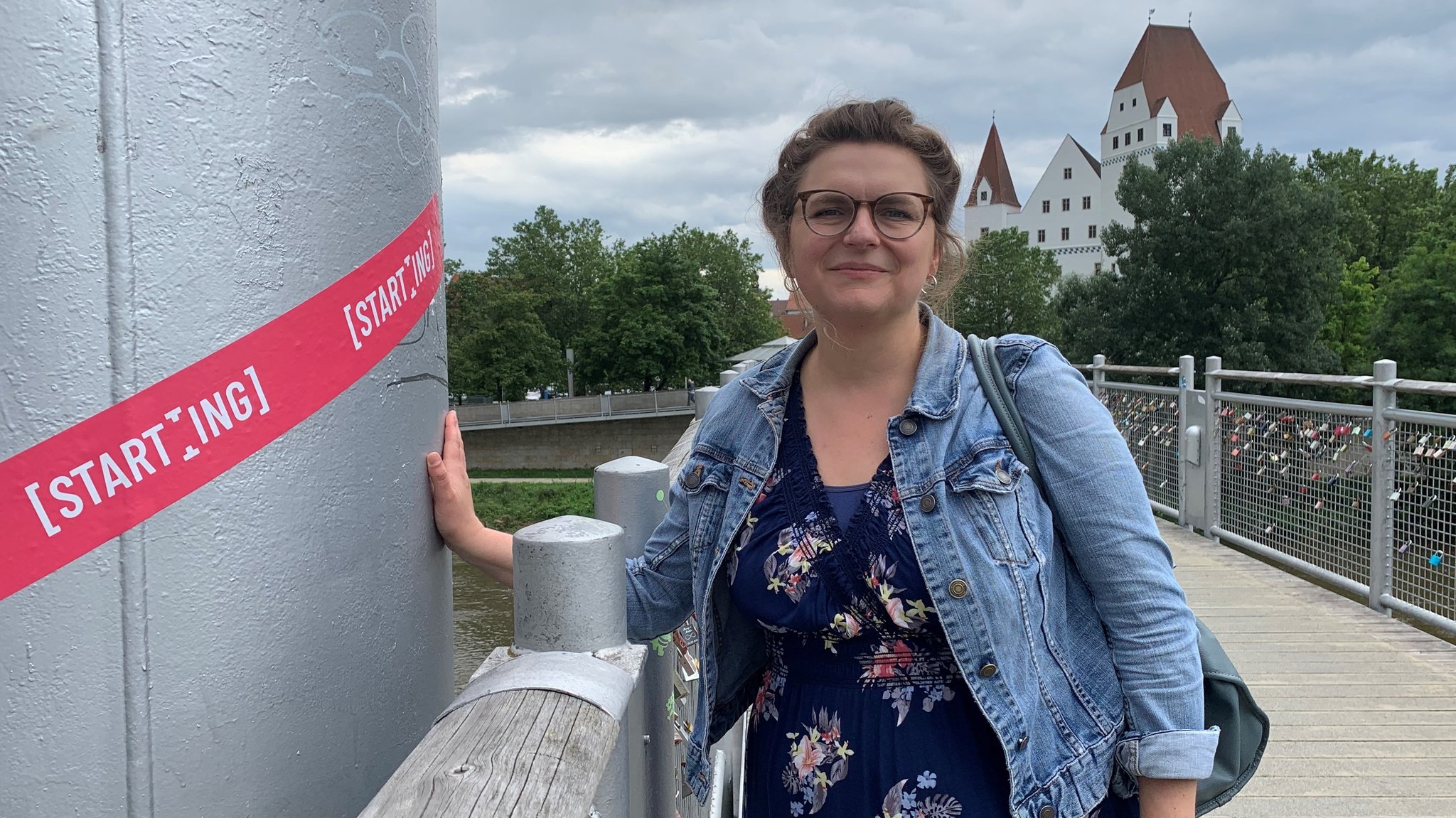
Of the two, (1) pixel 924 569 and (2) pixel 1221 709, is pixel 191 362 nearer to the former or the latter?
(1) pixel 924 569

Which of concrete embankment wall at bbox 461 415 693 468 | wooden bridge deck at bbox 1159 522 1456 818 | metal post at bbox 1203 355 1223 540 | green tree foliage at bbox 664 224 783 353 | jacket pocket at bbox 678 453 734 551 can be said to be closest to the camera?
jacket pocket at bbox 678 453 734 551

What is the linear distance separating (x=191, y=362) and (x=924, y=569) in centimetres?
103

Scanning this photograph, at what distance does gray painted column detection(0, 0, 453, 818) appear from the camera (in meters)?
1.14

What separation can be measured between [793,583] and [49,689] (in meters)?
0.99

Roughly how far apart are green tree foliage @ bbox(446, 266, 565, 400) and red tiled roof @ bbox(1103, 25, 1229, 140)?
1806 inches

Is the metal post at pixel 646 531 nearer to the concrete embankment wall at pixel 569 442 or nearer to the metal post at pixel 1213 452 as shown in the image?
the metal post at pixel 1213 452

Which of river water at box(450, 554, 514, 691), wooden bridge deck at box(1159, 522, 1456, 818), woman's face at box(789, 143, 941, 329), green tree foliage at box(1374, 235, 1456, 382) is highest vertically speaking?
green tree foliage at box(1374, 235, 1456, 382)

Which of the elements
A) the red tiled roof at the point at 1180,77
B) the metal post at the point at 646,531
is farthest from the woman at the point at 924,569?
the red tiled roof at the point at 1180,77

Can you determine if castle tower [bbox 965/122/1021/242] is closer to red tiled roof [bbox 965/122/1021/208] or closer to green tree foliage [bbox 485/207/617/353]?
red tiled roof [bbox 965/122/1021/208]

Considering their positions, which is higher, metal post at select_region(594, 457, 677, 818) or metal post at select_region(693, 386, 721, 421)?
metal post at select_region(693, 386, 721, 421)

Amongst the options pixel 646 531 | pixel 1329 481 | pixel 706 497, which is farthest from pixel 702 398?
pixel 1329 481

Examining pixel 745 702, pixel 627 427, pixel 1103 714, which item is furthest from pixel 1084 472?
pixel 627 427

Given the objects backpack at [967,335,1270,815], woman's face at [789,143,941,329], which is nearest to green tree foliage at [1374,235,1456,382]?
backpack at [967,335,1270,815]

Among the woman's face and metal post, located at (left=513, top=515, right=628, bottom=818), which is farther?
the woman's face
